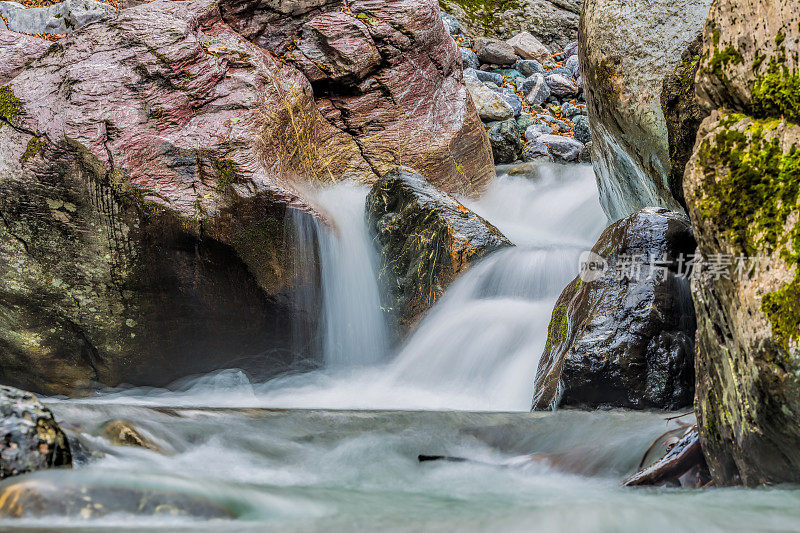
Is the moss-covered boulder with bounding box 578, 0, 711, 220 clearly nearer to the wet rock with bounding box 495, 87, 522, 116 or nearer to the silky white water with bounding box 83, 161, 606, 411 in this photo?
the silky white water with bounding box 83, 161, 606, 411

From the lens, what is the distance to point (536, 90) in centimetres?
1435

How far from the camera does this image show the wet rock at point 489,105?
12.3 m

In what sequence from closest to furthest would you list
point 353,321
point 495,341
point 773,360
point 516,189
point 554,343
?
point 773,360 < point 554,343 < point 495,341 < point 353,321 < point 516,189

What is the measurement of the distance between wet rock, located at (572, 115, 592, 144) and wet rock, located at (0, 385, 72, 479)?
1128cm

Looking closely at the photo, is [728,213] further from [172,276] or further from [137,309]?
[137,309]

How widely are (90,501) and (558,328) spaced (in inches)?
145

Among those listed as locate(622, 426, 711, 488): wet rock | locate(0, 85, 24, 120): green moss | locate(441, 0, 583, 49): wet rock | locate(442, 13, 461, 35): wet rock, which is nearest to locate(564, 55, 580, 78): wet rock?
locate(441, 0, 583, 49): wet rock

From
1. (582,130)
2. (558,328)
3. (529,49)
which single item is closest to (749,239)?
(558,328)

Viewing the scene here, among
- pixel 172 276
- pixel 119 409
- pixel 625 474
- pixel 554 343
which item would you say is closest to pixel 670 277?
pixel 554 343

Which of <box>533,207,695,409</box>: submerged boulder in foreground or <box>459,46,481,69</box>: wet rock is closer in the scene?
<box>533,207,695,409</box>: submerged boulder in foreground

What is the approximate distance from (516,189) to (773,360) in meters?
8.43

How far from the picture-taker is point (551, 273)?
640cm

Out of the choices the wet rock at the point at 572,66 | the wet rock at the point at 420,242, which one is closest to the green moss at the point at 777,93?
the wet rock at the point at 420,242

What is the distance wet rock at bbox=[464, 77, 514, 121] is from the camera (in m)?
12.3
